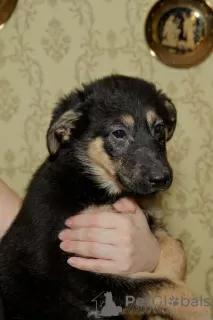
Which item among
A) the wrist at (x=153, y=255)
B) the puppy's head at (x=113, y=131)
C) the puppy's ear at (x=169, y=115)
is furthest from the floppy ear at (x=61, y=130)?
the wrist at (x=153, y=255)

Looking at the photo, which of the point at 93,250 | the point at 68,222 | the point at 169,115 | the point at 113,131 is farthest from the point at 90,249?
the point at 169,115

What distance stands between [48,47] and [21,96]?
1.17 feet

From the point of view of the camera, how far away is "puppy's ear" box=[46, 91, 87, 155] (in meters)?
1.96

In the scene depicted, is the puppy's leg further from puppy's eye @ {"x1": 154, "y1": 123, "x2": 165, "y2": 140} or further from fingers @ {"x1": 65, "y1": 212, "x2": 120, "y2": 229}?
puppy's eye @ {"x1": 154, "y1": 123, "x2": 165, "y2": 140}

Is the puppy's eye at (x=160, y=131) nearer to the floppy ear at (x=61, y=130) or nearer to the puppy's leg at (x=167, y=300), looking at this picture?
the floppy ear at (x=61, y=130)

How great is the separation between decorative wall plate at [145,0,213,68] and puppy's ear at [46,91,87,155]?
1.32 meters

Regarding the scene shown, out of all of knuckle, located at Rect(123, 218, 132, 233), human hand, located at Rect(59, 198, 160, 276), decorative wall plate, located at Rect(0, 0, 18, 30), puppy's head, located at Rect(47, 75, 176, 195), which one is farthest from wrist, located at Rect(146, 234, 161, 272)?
decorative wall plate, located at Rect(0, 0, 18, 30)

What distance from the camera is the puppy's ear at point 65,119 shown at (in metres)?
1.96

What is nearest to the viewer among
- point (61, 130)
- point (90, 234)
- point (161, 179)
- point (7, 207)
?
point (161, 179)

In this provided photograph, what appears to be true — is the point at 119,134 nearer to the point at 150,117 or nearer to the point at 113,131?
the point at 113,131

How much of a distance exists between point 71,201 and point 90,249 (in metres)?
0.20

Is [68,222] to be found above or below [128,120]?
below

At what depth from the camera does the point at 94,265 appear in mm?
1817

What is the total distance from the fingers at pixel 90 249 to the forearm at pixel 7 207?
1.21 feet
